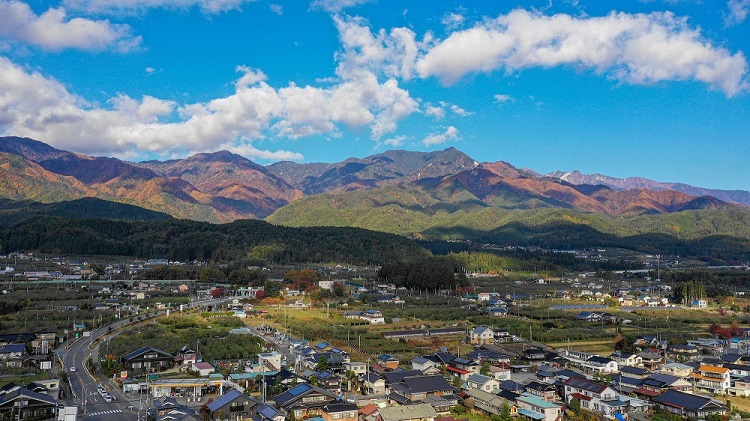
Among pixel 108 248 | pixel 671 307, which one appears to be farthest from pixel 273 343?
pixel 108 248

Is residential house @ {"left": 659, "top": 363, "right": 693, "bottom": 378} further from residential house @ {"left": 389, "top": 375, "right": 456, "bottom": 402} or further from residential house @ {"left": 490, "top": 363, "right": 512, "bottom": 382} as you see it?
residential house @ {"left": 389, "top": 375, "right": 456, "bottom": 402}

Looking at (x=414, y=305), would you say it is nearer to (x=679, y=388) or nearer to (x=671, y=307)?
(x=671, y=307)

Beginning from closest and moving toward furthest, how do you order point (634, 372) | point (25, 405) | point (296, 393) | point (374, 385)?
point (25, 405) → point (296, 393) → point (374, 385) → point (634, 372)

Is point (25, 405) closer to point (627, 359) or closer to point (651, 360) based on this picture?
point (627, 359)

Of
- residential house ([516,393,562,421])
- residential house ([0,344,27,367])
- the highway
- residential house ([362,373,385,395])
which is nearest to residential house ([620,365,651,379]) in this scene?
residential house ([516,393,562,421])

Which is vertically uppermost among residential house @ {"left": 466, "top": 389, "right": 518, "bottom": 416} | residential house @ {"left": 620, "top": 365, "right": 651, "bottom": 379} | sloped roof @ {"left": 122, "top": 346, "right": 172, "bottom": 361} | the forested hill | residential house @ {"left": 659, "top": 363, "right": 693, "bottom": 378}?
the forested hill

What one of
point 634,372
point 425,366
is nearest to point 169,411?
point 425,366
